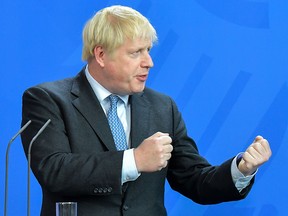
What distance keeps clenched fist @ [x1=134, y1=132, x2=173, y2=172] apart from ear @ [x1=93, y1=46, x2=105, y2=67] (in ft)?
1.55

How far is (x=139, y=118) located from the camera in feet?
9.33

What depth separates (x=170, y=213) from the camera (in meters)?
3.38

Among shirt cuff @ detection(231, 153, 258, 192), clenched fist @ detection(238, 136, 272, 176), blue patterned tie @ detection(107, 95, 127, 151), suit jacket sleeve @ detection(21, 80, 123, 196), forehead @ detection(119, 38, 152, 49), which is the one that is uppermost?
forehead @ detection(119, 38, 152, 49)

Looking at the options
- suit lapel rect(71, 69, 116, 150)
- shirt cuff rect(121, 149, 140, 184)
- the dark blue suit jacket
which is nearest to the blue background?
the dark blue suit jacket

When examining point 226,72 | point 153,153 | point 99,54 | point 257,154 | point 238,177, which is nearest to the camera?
point 153,153

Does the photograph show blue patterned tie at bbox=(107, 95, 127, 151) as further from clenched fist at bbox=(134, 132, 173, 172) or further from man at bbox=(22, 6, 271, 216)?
clenched fist at bbox=(134, 132, 173, 172)

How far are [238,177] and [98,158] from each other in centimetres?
55

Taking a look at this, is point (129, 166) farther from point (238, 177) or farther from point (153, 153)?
point (238, 177)

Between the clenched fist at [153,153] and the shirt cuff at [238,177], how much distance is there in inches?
13.5

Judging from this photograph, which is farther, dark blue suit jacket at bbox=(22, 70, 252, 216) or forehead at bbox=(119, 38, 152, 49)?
forehead at bbox=(119, 38, 152, 49)

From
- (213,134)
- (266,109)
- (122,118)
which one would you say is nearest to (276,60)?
(266,109)

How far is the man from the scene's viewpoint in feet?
8.36

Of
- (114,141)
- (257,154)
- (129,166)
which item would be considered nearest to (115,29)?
(114,141)

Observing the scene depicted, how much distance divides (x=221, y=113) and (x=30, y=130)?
40.1 inches
